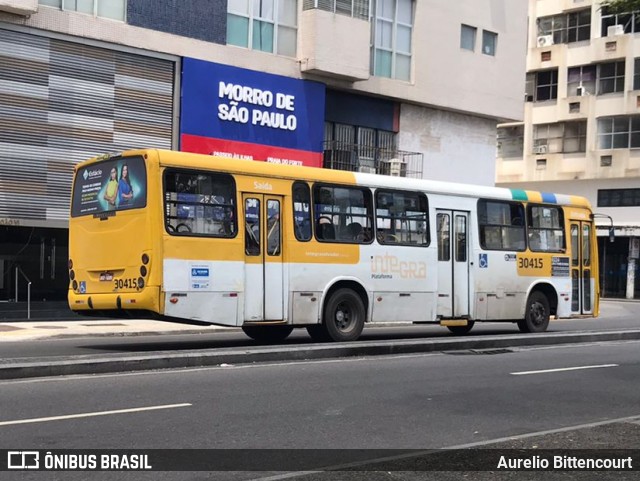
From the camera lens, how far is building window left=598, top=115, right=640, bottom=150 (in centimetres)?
5028

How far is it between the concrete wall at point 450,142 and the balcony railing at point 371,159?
0.36 meters

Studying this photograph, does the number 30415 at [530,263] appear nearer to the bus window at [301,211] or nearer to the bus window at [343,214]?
the bus window at [343,214]

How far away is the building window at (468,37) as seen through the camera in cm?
3538

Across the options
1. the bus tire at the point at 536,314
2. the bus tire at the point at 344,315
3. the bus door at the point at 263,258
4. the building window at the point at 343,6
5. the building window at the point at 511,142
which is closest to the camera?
the bus door at the point at 263,258

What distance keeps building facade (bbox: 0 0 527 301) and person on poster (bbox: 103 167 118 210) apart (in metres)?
8.61

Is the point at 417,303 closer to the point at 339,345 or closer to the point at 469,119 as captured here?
the point at 339,345

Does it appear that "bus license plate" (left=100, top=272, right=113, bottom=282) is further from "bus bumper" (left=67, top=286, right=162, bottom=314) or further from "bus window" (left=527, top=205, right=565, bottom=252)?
"bus window" (left=527, top=205, right=565, bottom=252)

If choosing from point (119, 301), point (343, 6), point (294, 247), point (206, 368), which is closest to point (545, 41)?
point (343, 6)

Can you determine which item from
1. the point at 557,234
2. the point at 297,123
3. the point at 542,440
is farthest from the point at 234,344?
the point at 297,123

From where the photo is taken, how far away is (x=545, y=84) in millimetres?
54656

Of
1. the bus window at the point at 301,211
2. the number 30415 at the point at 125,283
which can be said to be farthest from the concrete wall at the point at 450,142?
the number 30415 at the point at 125,283

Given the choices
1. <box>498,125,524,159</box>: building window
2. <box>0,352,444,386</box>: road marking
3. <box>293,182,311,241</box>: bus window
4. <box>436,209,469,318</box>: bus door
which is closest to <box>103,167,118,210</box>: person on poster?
<box>293,182,311,241</box>: bus window

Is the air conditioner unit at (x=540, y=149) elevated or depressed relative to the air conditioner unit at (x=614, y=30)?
depressed

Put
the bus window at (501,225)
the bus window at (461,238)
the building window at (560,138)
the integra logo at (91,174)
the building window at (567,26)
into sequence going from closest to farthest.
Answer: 1. the integra logo at (91,174)
2. the bus window at (461,238)
3. the bus window at (501,225)
4. the building window at (560,138)
5. the building window at (567,26)
